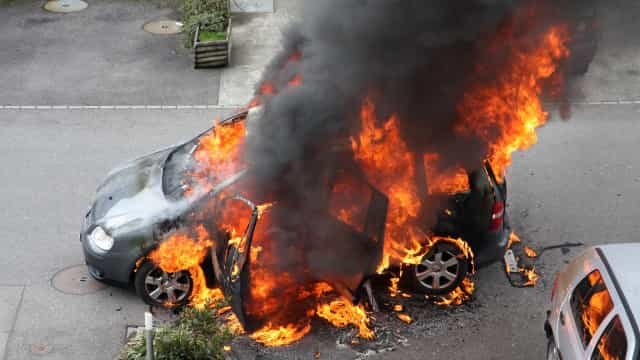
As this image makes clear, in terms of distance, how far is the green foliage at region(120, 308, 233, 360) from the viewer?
765 cm

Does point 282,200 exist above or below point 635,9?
below

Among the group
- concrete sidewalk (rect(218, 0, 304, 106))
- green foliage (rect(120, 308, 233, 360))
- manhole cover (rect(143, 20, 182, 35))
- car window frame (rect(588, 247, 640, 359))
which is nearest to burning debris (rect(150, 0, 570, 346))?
green foliage (rect(120, 308, 233, 360))

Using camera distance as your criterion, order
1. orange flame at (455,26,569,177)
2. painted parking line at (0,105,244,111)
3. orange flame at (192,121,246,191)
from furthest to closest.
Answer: painted parking line at (0,105,244,111) < orange flame at (192,121,246,191) < orange flame at (455,26,569,177)

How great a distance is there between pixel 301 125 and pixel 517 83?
211cm

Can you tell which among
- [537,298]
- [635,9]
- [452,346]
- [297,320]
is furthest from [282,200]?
[635,9]

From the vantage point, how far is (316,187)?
8523 millimetres

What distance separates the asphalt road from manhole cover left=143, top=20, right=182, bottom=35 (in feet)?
1.06

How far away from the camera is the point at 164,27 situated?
1595cm

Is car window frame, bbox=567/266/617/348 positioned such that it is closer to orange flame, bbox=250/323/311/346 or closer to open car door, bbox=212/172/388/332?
open car door, bbox=212/172/388/332

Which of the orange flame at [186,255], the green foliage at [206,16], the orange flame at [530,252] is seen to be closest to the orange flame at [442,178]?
the orange flame at [530,252]

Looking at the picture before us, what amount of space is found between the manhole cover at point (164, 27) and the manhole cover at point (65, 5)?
1530mm

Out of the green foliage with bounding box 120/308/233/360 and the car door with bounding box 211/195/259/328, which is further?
the car door with bounding box 211/195/259/328

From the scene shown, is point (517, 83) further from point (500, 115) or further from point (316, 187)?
point (316, 187)

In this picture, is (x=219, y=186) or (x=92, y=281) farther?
(x=92, y=281)
